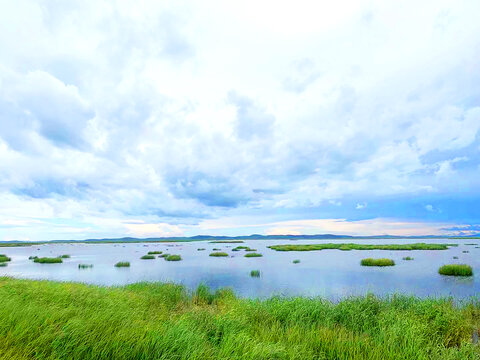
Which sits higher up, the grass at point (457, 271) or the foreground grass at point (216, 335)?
the foreground grass at point (216, 335)

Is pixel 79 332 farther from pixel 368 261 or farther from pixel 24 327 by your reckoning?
pixel 368 261

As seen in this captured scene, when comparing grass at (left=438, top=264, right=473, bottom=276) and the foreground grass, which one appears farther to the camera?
grass at (left=438, top=264, right=473, bottom=276)

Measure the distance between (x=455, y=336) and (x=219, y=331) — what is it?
29.9ft

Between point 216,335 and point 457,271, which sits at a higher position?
point 216,335

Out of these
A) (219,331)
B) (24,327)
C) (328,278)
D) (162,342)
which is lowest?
(328,278)

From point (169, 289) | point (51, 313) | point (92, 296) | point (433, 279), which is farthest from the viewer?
point (433, 279)

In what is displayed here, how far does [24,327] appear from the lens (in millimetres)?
6184

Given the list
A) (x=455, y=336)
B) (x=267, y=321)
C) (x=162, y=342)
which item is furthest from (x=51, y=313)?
(x=455, y=336)

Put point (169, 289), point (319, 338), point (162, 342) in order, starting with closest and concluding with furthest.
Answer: point (162, 342) < point (319, 338) < point (169, 289)

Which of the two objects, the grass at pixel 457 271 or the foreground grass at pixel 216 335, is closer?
the foreground grass at pixel 216 335

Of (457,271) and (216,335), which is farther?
(457,271)

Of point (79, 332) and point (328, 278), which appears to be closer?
point (79, 332)

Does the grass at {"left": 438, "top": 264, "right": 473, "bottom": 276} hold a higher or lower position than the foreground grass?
lower

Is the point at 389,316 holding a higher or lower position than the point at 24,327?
lower
